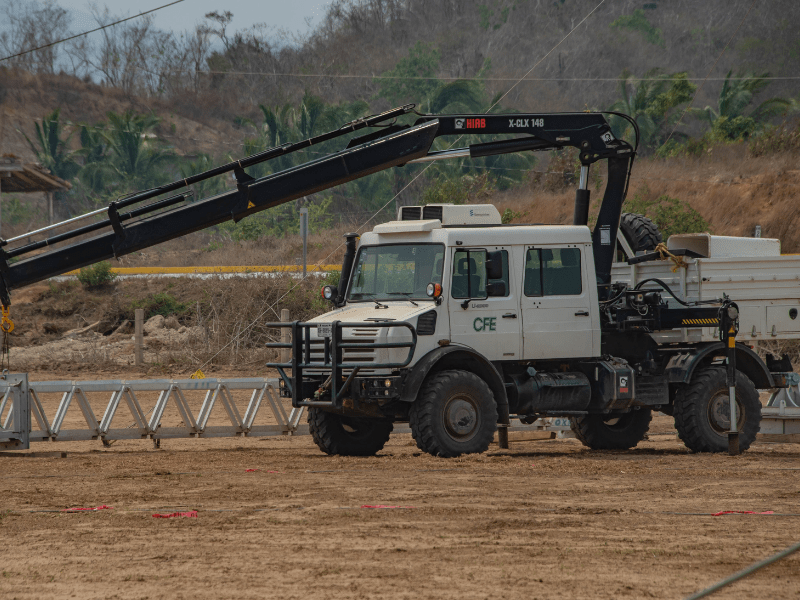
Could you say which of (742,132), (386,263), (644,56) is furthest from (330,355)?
(644,56)

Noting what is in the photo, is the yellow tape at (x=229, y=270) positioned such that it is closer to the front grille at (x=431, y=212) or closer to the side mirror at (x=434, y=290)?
the front grille at (x=431, y=212)

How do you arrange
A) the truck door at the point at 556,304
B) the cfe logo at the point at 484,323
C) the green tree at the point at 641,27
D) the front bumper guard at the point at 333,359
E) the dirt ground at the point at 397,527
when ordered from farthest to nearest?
the green tree at the point at 641,27
the truck door at the point at 556,304
the cfe logo at the point at 484,323
the front bumper guard at the point at 333,359
the dirt ground at the point at 397,527

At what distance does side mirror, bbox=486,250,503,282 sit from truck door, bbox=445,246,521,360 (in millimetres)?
19

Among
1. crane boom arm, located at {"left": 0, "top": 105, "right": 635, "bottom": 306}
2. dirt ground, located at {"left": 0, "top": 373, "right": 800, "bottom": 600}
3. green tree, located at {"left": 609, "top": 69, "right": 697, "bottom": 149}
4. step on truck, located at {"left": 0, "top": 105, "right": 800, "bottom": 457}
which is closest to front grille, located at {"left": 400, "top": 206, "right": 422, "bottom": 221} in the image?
step on truck, located at {"left": 0, "top": 105, "right": 800, "bottom": 457}

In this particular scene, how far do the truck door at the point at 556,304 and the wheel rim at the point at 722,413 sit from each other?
6.55ft

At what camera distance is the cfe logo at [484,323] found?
40.5 feet

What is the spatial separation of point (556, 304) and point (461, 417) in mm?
2056

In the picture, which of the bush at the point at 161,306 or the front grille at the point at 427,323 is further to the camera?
the bush at the point at 161,306

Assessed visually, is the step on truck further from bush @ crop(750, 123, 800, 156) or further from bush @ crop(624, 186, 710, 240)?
bush @ crop(750, 123, 800, 156)

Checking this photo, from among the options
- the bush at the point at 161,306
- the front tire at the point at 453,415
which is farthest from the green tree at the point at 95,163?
the front tire at the point at 453,415

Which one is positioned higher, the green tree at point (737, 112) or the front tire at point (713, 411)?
the green tree at point (737, 112)

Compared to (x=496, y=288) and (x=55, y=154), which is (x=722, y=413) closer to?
(x=496, y=288)

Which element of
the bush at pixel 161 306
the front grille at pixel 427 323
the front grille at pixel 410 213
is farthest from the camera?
the bush at pixel 161 306

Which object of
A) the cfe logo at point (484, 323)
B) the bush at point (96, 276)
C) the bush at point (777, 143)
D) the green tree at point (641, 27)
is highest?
the green tree at point (641, 27)
